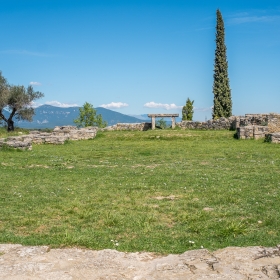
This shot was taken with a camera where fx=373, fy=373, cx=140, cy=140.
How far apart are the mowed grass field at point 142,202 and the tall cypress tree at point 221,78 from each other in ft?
121

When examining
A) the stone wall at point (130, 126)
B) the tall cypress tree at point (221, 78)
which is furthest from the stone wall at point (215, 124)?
the tall cypress tree at point (221, 78)

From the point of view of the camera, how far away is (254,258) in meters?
5.43

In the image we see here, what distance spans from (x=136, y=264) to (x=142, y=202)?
452 cm

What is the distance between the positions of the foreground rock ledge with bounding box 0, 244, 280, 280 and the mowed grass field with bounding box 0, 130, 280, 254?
37.1 inches

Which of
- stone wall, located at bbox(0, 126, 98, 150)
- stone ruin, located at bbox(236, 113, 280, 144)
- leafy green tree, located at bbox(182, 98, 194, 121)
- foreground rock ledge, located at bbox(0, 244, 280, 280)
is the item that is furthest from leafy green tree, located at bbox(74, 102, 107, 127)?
foreground rock ledge, located at bbox(0, 244, 280, 280)

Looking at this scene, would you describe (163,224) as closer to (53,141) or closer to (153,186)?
(153,186)

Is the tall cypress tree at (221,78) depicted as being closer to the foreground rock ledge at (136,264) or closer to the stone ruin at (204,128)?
the stone ruin at (204,128)

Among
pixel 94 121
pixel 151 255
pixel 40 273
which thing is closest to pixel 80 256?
pixel 40 273

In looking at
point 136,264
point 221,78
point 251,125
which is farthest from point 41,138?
point 221,78

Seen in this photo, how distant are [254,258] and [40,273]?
120 inches

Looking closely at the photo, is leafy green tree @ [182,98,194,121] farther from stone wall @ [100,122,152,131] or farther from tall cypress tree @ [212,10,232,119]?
stone wall @ [100,122,152,131]

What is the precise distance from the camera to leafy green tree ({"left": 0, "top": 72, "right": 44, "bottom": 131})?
44325 millimetres

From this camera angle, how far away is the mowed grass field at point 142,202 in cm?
722

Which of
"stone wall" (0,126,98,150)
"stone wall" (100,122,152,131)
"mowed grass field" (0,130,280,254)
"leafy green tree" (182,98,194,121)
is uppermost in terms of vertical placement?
"leafy green tree" (182,98,194,121)
